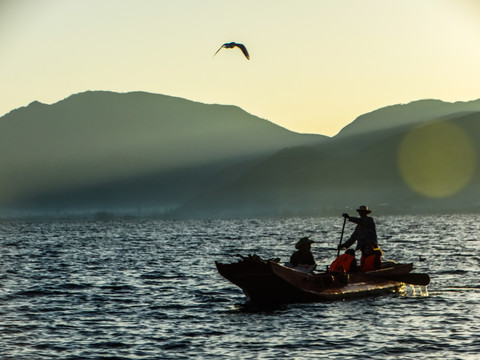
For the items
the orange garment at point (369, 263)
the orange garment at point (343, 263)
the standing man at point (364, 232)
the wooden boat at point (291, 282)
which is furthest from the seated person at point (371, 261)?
the orange garment at point (343, 263)

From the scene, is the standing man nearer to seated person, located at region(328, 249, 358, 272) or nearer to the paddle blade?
seated person, located at region(328, 249, 358, 272)

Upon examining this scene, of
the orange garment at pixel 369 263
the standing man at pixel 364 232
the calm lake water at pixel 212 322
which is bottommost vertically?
the calm lake water at pixel 212 322

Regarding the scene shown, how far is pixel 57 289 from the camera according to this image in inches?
1569

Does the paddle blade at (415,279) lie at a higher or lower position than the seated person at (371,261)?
lower

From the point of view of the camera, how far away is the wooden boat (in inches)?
1187

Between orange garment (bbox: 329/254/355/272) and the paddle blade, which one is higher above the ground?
orange garment (bbox: 329/254/355/272)

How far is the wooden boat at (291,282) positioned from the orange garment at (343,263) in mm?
456

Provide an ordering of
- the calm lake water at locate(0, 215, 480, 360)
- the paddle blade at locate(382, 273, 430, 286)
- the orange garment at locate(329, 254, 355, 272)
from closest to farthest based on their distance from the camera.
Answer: the calm lake water at locate(0, 215, 480, 360) → the orange garment at locate(329, 254, 355, 272) → the paddle blade at locate(382, 273, 430, 286)

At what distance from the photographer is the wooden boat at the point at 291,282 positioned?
30.1 m

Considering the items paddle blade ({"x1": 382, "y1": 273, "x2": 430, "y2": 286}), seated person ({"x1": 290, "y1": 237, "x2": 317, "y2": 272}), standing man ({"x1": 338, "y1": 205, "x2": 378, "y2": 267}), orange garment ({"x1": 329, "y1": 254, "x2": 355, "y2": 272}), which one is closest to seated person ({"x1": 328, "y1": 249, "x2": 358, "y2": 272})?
orange garment ({"x1": 329, "y1": 254, "x2": 355, "y2": 272})

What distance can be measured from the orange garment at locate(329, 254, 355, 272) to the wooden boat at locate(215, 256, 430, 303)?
46 cm

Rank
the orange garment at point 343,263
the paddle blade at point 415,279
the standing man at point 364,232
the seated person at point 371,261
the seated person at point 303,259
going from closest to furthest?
the seated person at point 303,259 → the orange garment at point 343,263 → the standing man at point 364,232 → the seated person at point 371,261 → the paddle blade at point 415,279

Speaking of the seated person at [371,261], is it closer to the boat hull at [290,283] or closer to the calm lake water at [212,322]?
the boat hull at [290,283]

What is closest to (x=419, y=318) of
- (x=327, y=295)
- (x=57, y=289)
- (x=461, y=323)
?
(x=461, y=323)
